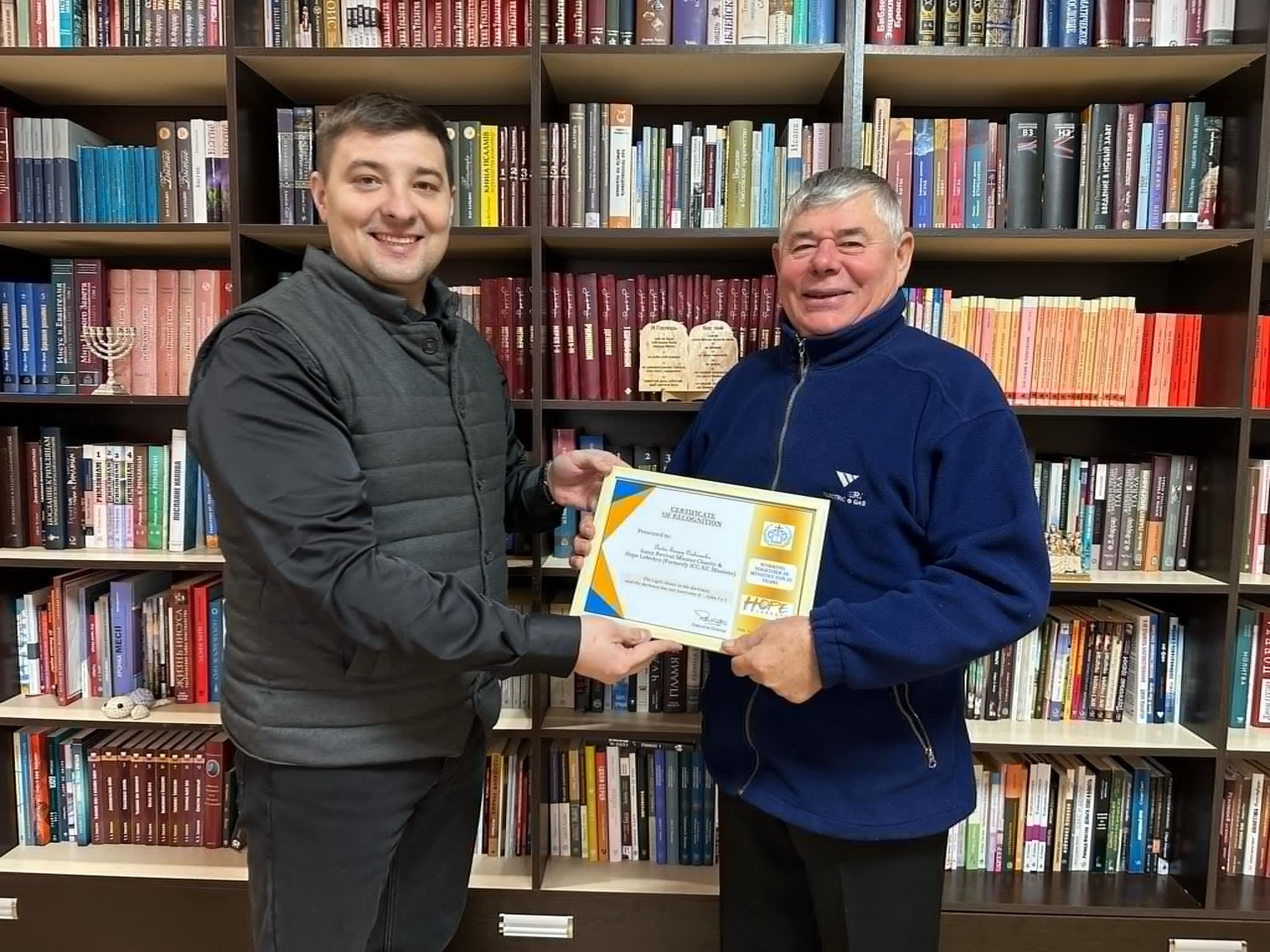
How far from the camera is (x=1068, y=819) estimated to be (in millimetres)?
2166

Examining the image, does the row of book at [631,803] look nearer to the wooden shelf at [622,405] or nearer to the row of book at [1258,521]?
the wooden shelf at [622,405]

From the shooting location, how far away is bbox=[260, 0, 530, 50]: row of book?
6.55 ft

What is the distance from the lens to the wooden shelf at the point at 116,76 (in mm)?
1952

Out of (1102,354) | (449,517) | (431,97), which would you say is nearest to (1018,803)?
(1102,354)

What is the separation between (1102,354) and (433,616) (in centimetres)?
175

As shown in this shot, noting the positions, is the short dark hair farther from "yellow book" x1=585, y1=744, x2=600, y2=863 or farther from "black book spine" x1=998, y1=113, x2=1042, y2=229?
"yellow book" x1=585, y1=744, x2=600, y2=863

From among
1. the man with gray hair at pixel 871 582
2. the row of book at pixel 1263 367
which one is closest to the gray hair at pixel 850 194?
the man with gray hair at pixel 871 582

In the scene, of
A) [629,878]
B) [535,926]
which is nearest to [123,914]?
[535,926]

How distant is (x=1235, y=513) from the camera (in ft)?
6.29

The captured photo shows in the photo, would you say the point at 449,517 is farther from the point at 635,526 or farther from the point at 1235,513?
the point at 1235,513

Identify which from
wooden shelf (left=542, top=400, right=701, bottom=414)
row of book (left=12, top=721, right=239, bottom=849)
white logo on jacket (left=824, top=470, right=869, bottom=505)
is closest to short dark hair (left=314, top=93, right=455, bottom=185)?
wooden shelf (left=542, top=400, right=701, bottom=414)

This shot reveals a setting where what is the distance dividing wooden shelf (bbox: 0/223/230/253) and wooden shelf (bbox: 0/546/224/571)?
811 millimetres

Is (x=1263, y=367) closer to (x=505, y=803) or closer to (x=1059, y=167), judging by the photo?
(x=1059, y=167)

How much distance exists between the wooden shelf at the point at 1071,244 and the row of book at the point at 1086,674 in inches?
37.0
